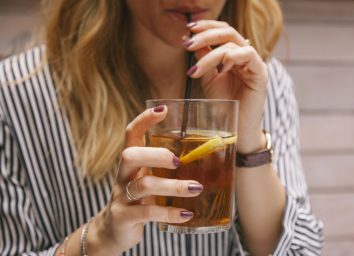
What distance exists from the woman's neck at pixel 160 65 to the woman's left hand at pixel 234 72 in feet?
0.55

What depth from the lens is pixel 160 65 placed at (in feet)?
4.42

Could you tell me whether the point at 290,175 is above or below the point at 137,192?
below

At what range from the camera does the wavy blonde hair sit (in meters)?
1.25

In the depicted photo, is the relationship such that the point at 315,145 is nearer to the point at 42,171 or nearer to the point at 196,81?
the point at 196,81

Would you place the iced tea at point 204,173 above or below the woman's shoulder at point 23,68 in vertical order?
below

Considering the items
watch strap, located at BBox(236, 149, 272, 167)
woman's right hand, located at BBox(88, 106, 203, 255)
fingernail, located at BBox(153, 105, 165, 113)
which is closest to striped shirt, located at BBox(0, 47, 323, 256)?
watch strap, located at BBox(236, 149, 272, 167)

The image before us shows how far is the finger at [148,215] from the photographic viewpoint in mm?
833

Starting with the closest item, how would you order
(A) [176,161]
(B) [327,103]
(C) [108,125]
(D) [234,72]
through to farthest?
(A) [176,161] < (D) [234,72] < (C) [108,125] < (B) [327,103]

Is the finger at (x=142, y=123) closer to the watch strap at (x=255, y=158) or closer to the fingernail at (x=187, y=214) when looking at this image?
the fingernail at (x=187, y=214)

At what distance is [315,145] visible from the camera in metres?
2.11

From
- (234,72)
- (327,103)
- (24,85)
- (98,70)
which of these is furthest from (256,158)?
(327,103)

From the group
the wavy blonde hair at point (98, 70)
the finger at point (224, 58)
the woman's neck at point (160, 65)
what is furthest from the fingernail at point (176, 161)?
the woman's neck at point (160, 65)

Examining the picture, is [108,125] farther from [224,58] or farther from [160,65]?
[224,58]

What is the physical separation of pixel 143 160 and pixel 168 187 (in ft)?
0.19
